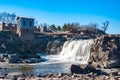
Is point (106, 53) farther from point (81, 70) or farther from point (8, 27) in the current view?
point (8, 27)

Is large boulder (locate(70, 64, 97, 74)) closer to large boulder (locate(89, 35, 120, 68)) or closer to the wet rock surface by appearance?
large boulder (locate(89, 35, 120, 68))

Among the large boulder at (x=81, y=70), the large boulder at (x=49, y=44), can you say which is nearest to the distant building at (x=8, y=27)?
the large boulder at (x=49, y=44)

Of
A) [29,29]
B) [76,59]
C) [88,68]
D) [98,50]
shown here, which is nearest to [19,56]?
[76,59]

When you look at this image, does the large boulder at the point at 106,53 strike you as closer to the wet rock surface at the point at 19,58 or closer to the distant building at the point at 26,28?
the wet rock surface at the point at 19,58

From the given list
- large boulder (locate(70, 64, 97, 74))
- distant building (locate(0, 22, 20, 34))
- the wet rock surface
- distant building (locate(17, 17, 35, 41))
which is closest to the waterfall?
the wet rock surface

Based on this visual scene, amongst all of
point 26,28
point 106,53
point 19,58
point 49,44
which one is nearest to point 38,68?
point 106,53

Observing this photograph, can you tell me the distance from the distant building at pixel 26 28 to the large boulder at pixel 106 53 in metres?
28.2

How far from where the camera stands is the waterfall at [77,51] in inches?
2406

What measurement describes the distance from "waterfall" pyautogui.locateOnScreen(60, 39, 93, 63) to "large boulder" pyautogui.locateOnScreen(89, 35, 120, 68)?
6313mm

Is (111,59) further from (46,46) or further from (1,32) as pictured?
(1,32)

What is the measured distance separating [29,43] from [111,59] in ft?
108

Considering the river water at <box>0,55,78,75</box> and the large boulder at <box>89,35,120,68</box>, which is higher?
the large boulder at <box>89,35,120,68</box>

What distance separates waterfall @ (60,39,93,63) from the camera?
2406 inches

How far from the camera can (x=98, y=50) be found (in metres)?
52.1
